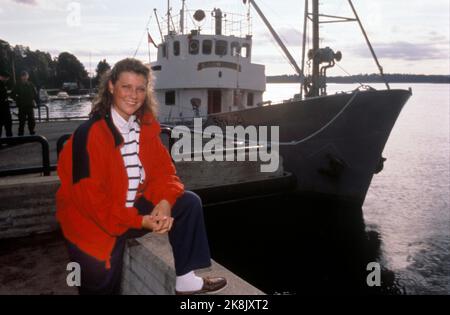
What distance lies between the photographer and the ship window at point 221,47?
64.7ft

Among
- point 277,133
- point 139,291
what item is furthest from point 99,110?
point 277,133

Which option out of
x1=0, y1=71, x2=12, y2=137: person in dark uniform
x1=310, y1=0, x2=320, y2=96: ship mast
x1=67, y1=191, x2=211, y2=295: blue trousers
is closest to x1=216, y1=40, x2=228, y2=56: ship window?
x1=310, y1=0, x2=320, y2=96: ship mast

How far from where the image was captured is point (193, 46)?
63.3 feet

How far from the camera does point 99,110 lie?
2812 mm

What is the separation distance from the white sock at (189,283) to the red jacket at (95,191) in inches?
21.7

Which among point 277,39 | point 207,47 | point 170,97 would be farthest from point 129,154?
point 207,47

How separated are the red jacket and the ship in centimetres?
670

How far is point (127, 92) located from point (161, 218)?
0.98m

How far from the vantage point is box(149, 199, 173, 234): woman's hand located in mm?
2678

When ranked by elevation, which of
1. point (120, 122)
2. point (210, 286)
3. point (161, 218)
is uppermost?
point (120, 122)

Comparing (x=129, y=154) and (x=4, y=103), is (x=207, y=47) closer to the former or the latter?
(x=4, y=103)

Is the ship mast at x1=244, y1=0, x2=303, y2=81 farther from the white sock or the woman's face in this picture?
the white sock

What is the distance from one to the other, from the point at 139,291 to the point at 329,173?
10.6 metres
